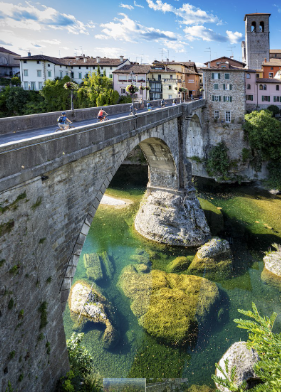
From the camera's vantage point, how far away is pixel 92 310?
677 inches

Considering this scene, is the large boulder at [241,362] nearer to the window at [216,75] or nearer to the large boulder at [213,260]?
the large boulder at [213,260]

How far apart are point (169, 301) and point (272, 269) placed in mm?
8438

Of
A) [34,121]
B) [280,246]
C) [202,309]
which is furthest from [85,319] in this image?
[280,246]

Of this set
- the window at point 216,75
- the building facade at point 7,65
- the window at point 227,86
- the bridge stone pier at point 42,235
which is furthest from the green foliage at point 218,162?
the building facade at point 7,65

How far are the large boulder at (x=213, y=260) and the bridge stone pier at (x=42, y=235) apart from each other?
39.6 feet

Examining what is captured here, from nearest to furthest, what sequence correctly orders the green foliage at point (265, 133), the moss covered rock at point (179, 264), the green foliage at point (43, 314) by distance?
the green foliage at point (43, 314) → the moss covered rock at point (179, 264) → the green foliage at point (265, 133)

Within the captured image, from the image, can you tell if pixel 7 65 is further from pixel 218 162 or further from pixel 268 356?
pixel 268 356

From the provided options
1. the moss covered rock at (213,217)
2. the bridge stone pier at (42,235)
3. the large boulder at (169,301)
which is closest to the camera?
the bridge stone pier at (42,235)

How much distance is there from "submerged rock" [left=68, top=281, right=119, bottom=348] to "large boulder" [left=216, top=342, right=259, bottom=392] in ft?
18.1

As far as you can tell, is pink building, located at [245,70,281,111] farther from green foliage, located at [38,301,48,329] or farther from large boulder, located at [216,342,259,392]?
green foliage, located at [38,301,48,329]

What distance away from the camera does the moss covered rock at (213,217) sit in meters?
28.6

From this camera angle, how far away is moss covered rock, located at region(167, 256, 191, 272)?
22281 millimetres

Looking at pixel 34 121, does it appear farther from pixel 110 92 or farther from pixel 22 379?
pixel 110 92

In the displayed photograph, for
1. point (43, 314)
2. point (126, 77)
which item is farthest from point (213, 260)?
point (126, 77)
